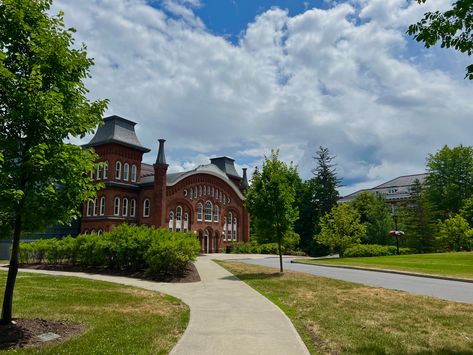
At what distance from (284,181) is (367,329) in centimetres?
1335

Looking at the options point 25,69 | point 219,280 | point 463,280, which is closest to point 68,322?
point 25,69

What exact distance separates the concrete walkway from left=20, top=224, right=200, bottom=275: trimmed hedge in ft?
15.5

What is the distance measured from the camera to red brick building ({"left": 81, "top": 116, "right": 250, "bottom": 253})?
151 feet

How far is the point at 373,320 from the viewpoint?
29.5 ft

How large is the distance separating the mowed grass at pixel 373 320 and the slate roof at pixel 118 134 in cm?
3660

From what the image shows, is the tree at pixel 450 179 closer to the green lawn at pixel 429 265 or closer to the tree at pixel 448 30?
the green lawn at pixel 429 265

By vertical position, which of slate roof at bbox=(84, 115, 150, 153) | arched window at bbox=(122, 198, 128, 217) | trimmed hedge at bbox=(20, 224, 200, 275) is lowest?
trimmed hedge at bbox=(20, 224, 200, 275)

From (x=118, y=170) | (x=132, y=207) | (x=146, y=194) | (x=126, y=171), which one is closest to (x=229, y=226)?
(x=146, y=194)

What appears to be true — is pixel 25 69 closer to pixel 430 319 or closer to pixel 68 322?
pixel 68 322

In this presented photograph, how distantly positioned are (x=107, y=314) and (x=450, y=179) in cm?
6457

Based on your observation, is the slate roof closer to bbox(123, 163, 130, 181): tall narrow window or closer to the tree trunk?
bbox(123, 163, 130, 181): tall narrow window

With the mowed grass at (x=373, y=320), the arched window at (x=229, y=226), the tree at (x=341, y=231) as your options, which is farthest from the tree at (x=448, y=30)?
the arched window at (x=229, y=226)

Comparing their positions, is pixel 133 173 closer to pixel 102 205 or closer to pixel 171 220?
pixel 102 205

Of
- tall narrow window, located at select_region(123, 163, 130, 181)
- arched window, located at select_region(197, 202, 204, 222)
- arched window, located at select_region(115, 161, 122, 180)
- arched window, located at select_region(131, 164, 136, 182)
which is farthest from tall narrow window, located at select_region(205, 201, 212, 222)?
arched window, located at select_region(115, 161, 122, 180)
